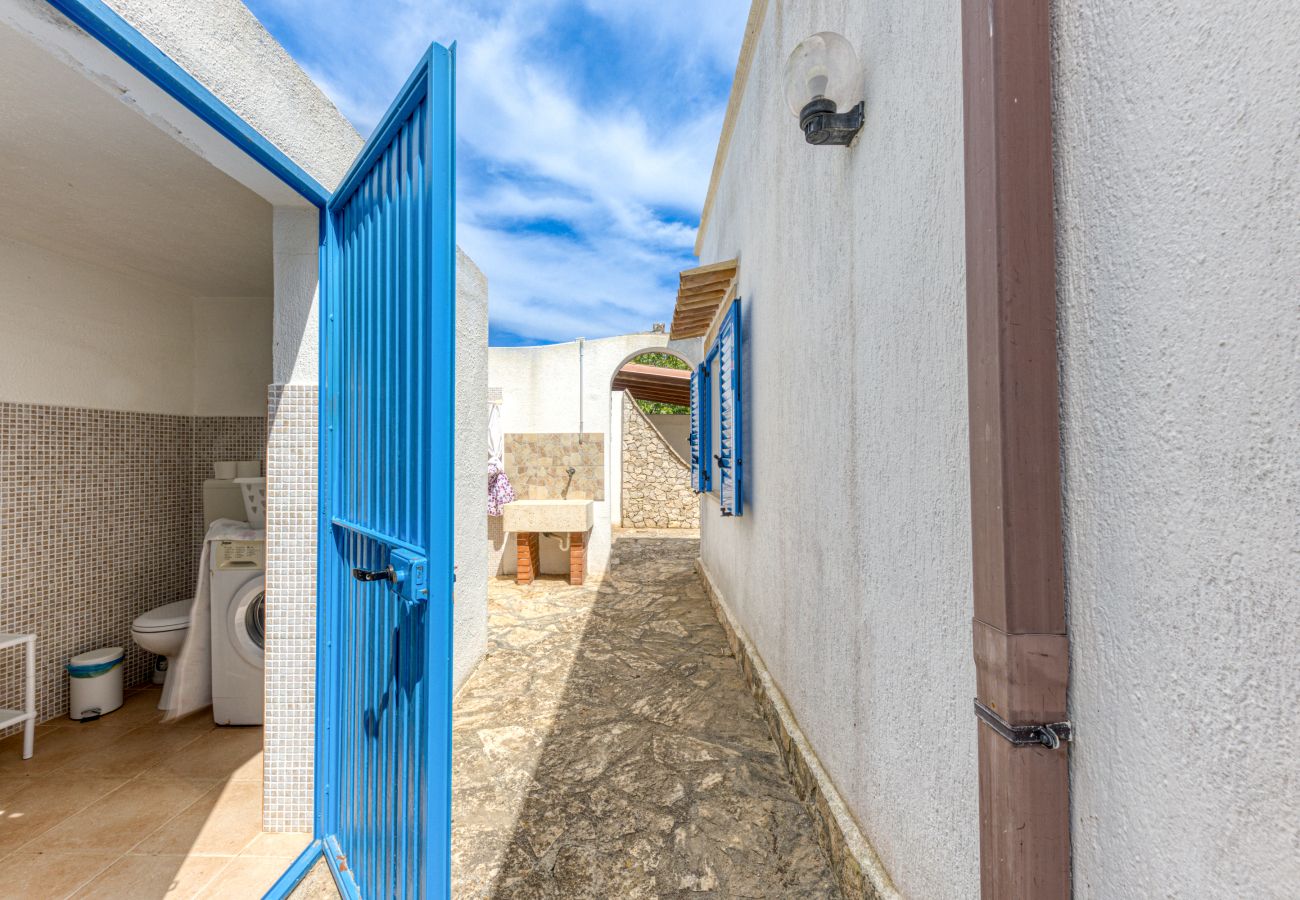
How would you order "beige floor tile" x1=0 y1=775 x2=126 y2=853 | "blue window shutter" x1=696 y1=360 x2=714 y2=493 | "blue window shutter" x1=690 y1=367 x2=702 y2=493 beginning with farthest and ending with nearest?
"blue window shutter" x1=690 y1=367 x2=702 y2=493
"blue window shutter" x1=696 y1=360 x2=714 y2=493
"beige floor tile" x1=0 y1=775 x2=126 y2=853

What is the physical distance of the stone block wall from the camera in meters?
9.76

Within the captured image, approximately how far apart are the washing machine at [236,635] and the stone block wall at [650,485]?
22.8 feet

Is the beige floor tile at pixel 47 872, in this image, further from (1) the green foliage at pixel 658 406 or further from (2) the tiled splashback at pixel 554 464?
(1) the green foliage at pixel 658 406

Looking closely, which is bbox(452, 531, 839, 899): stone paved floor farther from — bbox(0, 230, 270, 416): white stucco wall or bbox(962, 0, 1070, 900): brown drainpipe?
bbox(0, 230, 270, 416): white stucco wall

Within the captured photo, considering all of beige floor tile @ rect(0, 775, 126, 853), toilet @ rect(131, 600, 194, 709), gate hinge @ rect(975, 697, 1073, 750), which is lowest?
beige floor tile @ rect(0, 775, 126, 853)

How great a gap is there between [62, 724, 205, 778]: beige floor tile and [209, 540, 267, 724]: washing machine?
7.6 inches

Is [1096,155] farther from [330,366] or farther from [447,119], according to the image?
[330,366]

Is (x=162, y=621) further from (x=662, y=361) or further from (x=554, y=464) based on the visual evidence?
(x=662, y=361)

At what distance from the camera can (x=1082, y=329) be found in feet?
2.68

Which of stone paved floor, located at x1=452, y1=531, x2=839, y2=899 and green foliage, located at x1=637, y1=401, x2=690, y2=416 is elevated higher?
green foliage, located at x1=637, y1=401, x2=690, y2=416

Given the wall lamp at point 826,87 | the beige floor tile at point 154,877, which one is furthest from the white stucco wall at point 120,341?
the wall lamp at point 826,87

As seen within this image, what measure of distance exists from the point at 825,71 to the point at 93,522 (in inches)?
172

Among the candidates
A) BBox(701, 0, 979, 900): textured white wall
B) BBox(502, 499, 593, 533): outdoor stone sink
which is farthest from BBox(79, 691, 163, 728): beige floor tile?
BBox(701, 0, 979, 900): textured white wall

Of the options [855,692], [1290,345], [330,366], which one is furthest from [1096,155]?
[330,366]
